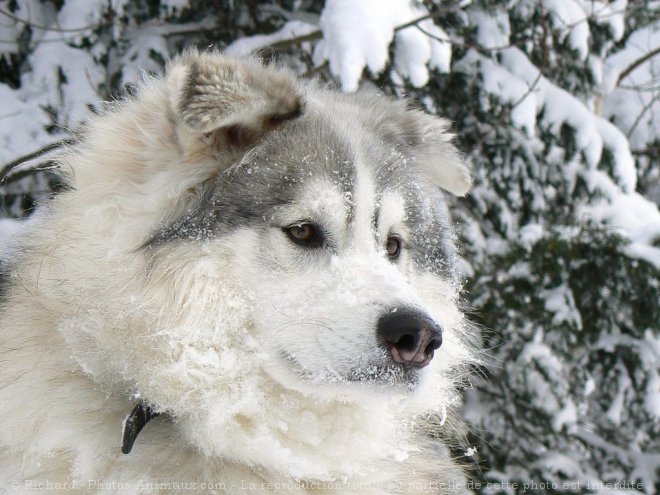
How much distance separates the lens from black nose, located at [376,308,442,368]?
208cm

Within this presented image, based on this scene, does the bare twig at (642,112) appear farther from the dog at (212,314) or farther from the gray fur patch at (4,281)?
the gray fur patch at (4,281)

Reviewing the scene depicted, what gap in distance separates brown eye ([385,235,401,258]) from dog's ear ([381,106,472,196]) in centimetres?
41

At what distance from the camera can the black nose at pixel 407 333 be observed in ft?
6.83

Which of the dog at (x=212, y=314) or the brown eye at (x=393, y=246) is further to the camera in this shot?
the brown eye at (x=393, y=246)

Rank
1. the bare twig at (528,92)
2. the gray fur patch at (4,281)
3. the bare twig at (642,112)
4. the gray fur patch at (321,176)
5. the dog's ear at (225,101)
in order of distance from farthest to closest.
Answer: the bare twig at (642,112)
the bare twig at (528,92)
the gray fur patch at (4,281)
the gray fur patch at (321,176)
the dog's ear at (225,101)

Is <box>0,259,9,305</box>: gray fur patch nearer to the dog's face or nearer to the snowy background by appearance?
the dog's face

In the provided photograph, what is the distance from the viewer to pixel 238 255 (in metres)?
2.25

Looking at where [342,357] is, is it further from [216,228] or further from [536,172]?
[536,172]

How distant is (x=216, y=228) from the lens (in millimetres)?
2254

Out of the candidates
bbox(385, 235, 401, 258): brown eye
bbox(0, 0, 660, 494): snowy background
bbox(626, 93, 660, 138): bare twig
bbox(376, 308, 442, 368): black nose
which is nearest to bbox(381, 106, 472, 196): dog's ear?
bbox(385, 235, 401, 258): brown eye

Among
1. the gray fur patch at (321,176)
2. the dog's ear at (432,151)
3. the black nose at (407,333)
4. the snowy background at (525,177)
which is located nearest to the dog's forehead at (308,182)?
the gray fur patch at (321,176)

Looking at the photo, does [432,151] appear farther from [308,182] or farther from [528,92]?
[528,92]

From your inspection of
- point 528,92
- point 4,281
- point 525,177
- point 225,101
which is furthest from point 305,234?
point 525,177

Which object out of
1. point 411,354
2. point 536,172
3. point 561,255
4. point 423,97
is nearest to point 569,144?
point 536,172
